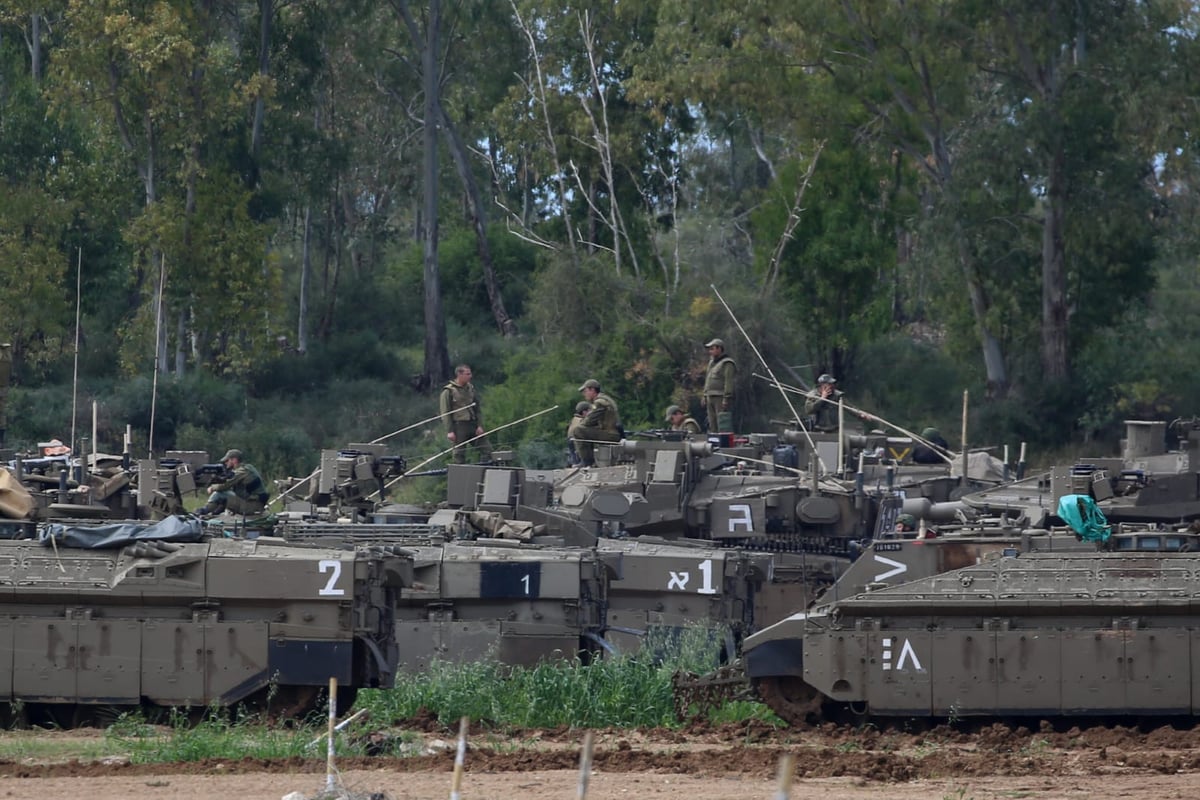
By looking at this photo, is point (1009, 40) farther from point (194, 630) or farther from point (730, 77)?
point (194, 630)

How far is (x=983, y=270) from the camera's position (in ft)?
138

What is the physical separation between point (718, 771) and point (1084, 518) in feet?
17.3

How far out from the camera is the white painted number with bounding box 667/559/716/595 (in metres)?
21.8

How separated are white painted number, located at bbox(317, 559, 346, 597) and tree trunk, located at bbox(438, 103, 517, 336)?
113 feet

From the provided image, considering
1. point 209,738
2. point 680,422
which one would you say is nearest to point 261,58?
point 680,422

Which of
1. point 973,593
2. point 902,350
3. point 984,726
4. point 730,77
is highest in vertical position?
point 730,77

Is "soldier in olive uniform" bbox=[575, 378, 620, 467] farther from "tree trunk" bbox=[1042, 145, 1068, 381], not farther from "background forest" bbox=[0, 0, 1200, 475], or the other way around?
"tree trunk" bbox=[1042, 145, 1068, 381]

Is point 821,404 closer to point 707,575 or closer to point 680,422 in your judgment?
point 680,422

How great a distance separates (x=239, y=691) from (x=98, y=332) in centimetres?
3375

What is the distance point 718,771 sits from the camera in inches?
555

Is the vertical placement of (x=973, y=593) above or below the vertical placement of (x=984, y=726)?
above

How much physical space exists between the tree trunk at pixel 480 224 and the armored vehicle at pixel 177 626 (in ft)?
113

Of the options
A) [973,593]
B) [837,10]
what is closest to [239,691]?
[973,593]

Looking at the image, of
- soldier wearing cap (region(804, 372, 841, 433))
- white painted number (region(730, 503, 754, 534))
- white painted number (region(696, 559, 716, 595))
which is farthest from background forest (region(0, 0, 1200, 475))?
white painted number (region(696, 559, 716, 595))
